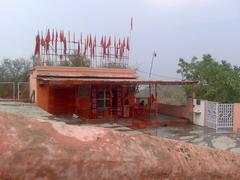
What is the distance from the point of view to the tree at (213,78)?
20266 millimetres

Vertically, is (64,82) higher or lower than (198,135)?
higher

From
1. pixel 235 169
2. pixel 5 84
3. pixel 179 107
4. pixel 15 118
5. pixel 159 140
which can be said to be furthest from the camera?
pixel 5 84

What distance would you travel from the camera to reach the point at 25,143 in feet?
6.87

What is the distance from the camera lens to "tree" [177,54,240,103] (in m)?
20.3

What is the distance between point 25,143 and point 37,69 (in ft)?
58.0

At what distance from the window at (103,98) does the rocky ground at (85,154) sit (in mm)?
17387

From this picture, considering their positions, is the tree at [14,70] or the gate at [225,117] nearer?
the gate at [225,117]

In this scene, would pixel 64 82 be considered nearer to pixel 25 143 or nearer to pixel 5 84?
pixel 5 84

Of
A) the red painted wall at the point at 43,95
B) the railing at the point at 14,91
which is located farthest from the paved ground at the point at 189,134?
the railing at the point at 14,91

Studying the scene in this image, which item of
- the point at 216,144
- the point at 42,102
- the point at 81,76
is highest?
the point at 81,76

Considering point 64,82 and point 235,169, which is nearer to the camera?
point 235,169

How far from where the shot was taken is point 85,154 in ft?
7.42

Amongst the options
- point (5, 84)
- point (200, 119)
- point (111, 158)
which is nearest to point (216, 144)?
point (200, 119)

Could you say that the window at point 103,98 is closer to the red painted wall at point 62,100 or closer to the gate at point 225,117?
the red painted wall at point 62,100
